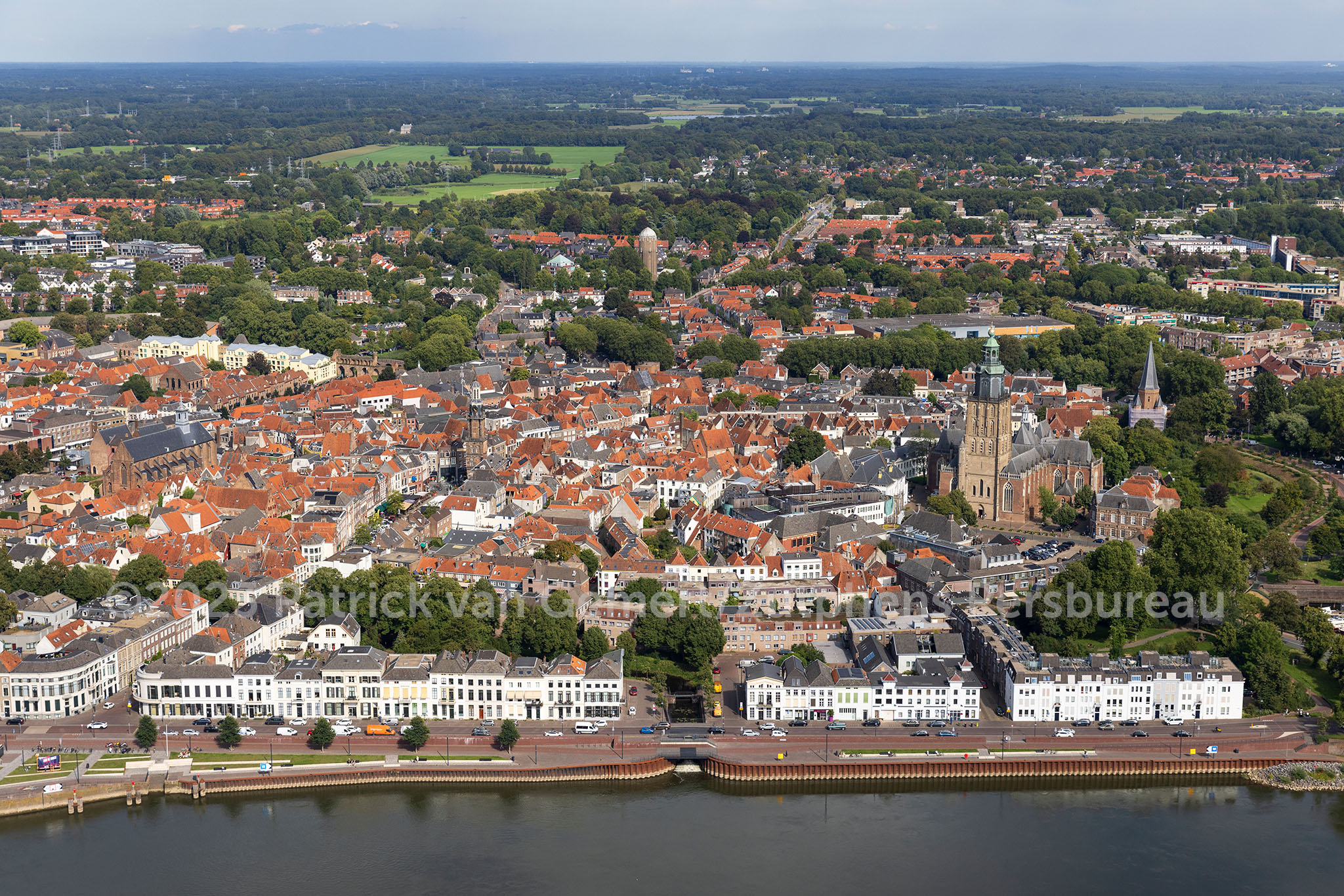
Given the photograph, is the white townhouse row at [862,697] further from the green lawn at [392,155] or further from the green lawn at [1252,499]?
the green lawn at [392,155]

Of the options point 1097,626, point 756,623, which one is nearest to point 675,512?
point 756,623

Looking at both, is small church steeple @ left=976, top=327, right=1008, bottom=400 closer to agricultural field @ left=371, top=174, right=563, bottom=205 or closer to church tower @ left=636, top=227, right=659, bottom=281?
church tower @ left=636, top=227, right=659, bottom=281

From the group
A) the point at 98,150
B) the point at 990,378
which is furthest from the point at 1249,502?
the point at 98,150

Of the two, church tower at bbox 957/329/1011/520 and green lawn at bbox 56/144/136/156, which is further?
green lawn at bbox 56/144/136/156

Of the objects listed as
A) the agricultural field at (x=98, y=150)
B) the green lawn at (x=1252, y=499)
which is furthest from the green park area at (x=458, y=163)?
the green lawn at (x=1252, y=499)

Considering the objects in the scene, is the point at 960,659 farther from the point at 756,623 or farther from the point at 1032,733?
the point at 756,623

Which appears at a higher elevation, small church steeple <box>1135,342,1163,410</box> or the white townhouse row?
small church steeple <box>1135,342,1163,410</box>

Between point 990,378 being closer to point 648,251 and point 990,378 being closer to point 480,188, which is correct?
point 648,251

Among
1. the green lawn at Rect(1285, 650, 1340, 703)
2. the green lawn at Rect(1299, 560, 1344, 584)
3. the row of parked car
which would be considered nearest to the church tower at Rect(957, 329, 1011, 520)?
the row of parked car
